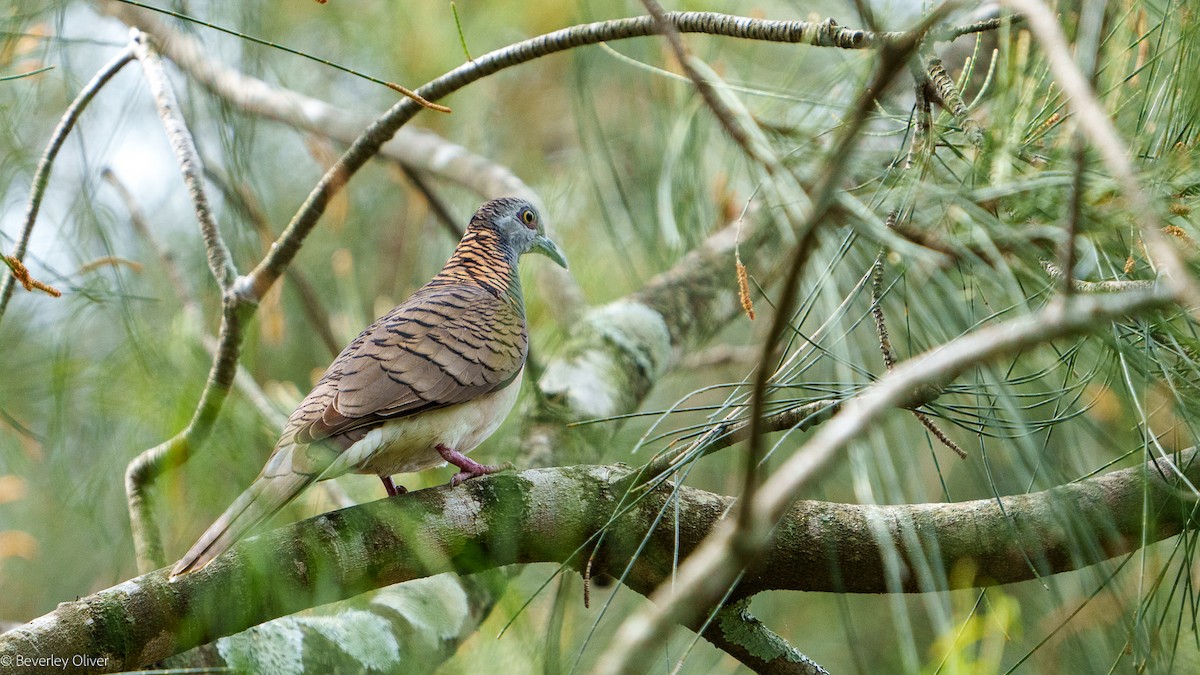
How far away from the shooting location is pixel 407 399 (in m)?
2.63

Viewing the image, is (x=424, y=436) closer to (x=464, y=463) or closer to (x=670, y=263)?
(x=464, y=463)

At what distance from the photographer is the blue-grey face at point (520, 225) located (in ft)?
12.5

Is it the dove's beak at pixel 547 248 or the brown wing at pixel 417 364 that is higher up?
the dove's beak at pixel 547 248

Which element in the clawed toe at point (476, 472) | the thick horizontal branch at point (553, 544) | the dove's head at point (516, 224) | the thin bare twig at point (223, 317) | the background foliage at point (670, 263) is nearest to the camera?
the background foliage at point (670, 263)

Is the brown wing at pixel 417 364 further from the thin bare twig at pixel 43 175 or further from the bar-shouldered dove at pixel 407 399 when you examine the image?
the thin bare twig at pixel 43 175

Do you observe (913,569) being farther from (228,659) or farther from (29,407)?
(29,407)

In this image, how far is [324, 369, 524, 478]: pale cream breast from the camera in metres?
2.60

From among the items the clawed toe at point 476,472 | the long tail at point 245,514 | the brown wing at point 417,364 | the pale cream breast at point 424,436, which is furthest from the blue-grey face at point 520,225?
the long tail at point 245,514

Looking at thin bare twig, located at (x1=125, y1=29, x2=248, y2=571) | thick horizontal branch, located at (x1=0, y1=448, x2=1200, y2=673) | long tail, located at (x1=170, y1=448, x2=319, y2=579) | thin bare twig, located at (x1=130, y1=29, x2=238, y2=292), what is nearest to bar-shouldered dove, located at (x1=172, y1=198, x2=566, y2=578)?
long tail, located at (x1=170, y1=448, x2=319, y2=579)

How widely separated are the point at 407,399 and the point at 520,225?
4.53 feet

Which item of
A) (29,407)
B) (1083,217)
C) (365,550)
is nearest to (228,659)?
(365,550)

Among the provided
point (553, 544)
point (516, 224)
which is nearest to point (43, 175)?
point (553, 544)

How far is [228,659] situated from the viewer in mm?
2133

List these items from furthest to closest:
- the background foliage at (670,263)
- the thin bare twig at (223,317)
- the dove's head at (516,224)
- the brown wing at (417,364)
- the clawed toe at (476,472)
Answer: the dove's head at (516,224), the thin bare twig at (223,317), the brown wing at (417,364), the clawed toe at (476,472), the background foliage at (670,263)
